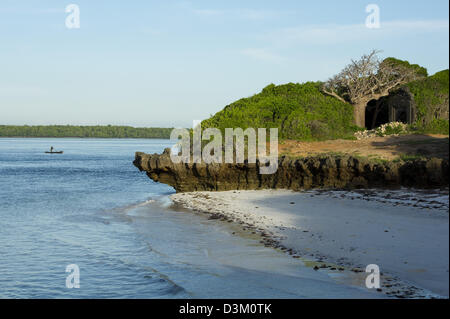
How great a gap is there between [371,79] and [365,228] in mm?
26616

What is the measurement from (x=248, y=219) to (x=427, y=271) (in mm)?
9412

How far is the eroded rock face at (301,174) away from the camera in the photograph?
18.7 meters

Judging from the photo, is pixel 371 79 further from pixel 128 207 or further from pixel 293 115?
pixel 128 207

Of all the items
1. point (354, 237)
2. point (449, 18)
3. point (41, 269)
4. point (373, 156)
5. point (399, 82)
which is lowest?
point (41, 269)

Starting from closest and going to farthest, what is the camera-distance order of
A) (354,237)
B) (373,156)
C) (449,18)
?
1. (449,18)
2. (354,237)
3. (373,156)

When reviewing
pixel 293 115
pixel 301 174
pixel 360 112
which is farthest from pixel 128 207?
pixel 360 112

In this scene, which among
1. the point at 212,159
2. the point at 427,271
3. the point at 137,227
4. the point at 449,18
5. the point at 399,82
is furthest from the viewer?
the point at 399,82

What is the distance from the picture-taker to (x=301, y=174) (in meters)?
24.5

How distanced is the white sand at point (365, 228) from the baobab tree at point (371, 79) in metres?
18.0

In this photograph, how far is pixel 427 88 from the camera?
104 ft

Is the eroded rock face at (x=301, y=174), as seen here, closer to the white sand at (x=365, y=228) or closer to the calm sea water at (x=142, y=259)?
the white sand at (x=365, y=228)

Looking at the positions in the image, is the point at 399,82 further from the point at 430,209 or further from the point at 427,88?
the point at 430,209

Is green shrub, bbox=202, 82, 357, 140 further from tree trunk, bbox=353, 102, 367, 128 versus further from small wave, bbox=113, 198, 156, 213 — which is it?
small wave, bbox=113, 198, 156, 213

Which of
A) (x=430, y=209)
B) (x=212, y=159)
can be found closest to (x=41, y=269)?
(x=430, y=209)
